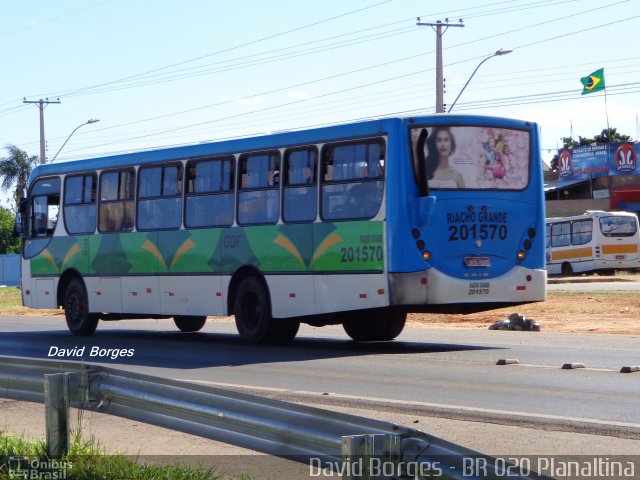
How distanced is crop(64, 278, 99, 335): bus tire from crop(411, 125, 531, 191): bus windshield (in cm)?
840

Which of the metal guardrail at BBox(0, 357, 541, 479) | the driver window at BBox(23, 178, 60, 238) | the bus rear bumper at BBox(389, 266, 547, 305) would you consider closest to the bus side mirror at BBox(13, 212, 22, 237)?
the driver window at BBox(23, 178, 60, 238)

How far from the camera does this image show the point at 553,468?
7.57 metres

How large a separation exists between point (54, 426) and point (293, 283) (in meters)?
9.83

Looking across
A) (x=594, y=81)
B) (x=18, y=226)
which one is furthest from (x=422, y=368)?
(x=594, y=81)

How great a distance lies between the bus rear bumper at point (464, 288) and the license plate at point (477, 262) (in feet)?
0.68

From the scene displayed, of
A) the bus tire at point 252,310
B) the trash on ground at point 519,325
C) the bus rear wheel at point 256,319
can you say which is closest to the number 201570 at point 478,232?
the bus rear wheel at point 256,319

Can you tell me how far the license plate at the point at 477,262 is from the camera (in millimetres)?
16172

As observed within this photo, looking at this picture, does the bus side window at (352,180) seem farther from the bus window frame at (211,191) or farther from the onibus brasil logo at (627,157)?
the onibus brasil logo at (627,157)

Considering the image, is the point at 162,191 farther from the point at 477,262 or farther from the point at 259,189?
the point at 477,262

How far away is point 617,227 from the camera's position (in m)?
50.8

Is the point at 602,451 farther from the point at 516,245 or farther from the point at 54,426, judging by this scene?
the point at 516,245

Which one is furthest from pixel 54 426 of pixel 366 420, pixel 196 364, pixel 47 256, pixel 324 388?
pixel 47 256

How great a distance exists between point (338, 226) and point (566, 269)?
1505 inches

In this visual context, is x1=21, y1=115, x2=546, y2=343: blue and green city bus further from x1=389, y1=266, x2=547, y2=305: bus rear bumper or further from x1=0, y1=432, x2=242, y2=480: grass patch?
x1=0, y1=432, x2=242, y2=480: grass patch
